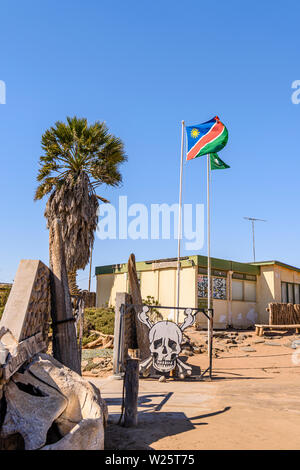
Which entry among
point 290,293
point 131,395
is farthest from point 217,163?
point 131,395

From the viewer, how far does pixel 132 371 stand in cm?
591

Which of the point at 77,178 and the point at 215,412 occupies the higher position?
the point at 77,178

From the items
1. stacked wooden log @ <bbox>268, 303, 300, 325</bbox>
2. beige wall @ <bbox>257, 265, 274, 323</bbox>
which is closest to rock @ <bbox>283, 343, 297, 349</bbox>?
stacked wooden log @ <bbox>268, 303, 300, 325</bbox>

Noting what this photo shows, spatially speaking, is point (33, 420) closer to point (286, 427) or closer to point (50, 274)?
point (50, 274)

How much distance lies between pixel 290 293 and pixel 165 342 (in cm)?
1971

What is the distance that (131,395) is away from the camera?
5.75 metres

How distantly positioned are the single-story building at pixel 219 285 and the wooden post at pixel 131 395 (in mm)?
16032

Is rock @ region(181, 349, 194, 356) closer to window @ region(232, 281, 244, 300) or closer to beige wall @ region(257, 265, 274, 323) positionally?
window @ region(232, 281, 244, 300)

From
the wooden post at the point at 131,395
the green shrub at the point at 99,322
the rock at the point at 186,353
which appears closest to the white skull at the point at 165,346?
the wooden post at the point at 131,395

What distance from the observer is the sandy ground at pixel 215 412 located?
498 centimetres

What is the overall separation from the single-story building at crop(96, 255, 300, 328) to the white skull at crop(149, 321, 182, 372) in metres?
11.4

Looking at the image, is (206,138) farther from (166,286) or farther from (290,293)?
(290,293)

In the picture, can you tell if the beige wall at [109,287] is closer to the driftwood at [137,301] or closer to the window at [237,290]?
the window at [237,290]

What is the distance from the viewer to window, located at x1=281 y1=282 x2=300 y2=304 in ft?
88.4
